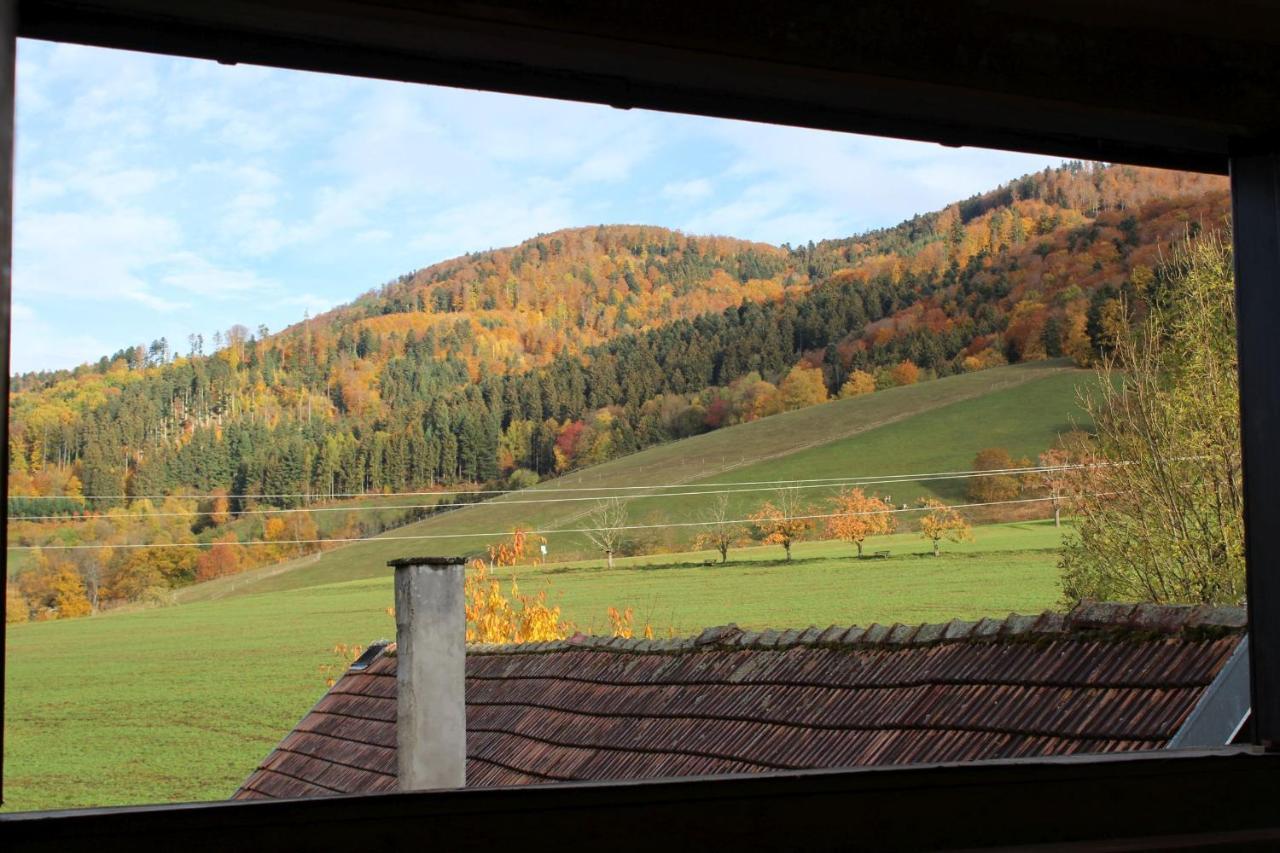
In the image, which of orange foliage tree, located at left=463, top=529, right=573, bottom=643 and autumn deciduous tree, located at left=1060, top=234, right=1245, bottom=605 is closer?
autumn deciduous tree, located at left=1060, top=234, right=1245, bottom=605

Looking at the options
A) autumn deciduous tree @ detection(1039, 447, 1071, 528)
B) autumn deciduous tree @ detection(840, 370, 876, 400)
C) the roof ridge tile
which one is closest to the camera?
the roof ridge tile

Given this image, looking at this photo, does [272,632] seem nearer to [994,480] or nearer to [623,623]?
[623,623]

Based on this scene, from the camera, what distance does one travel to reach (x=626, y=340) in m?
32.8

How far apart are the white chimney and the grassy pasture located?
1883 cm

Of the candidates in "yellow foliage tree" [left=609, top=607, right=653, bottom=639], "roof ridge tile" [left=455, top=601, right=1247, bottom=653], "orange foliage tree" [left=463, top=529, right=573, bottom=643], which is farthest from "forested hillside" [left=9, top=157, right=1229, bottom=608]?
"roof ridge tile" [left=455, top=601, right=1247, bottom=653]

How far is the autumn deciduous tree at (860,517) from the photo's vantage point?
32.2 m

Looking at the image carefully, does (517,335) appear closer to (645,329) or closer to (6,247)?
(645,329)

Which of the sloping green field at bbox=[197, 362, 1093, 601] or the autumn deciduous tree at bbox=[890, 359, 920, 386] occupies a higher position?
the autumn deciduous tree at bbox=[890, 359, 920, 386]

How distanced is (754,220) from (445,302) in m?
21.8

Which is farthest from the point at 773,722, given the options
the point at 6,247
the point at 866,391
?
the point at 866,391

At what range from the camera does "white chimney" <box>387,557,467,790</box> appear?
212 inches

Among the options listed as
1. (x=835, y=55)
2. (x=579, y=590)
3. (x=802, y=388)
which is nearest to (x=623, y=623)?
(x=579, y=590)

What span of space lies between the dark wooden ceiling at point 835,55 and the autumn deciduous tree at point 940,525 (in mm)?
30610

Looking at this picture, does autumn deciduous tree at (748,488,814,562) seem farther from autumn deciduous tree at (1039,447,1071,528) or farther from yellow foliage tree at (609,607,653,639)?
autumn deciduous tree at (1039,447,1071,528)
